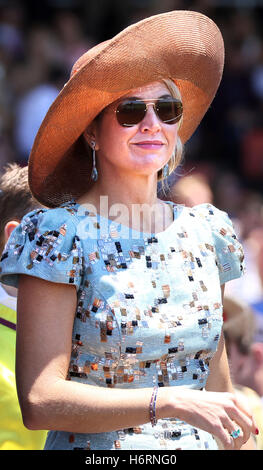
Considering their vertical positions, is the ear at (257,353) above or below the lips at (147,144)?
below

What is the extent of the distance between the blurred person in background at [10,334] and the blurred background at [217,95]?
3.92 metres

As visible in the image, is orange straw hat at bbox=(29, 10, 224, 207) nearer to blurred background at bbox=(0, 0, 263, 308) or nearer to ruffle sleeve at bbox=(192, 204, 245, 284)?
ruffle sleeve at bbox=(192, 204, 245, 284)

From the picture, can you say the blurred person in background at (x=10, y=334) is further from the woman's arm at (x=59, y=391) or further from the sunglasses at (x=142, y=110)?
the sunglasses at (x=142, y=110)

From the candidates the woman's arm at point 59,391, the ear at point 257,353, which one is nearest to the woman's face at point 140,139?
the woman's arm at point 59,391

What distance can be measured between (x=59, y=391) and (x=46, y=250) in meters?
0.36

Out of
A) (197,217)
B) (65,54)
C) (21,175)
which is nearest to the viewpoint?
(197,217)

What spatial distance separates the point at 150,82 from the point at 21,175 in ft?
3.03

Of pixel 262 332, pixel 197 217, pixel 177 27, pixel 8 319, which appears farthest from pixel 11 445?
pixel 262 332

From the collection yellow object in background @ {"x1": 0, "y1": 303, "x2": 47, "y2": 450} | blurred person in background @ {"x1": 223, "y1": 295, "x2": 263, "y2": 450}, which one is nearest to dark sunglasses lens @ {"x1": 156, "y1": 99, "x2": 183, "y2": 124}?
yellow object in background @ {"x1": 0, "y1": 303, "x2": 47, "y2": 450}

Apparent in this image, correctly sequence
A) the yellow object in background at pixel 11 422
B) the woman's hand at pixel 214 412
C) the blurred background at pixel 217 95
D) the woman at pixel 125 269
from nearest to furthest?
the woman's hand at pixel 214 412 → the woman at pixel 125 269 → the yellow object in background at pixel 11 422 → the blurred background at pixel 217 95

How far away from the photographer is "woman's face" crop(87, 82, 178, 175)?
7.84ft

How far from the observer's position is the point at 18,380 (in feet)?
7.09

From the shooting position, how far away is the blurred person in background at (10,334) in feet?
8.90
